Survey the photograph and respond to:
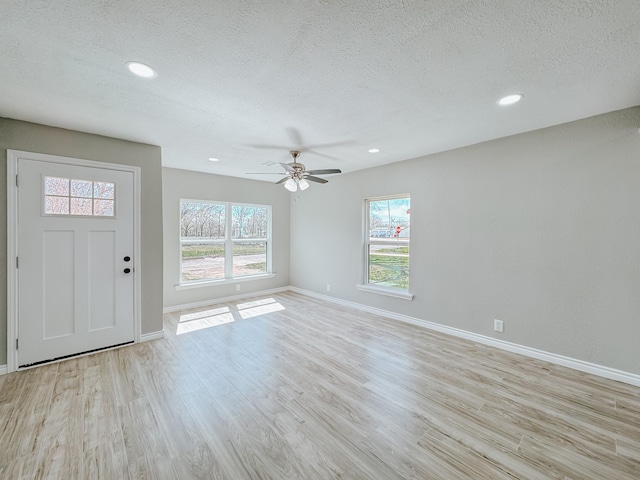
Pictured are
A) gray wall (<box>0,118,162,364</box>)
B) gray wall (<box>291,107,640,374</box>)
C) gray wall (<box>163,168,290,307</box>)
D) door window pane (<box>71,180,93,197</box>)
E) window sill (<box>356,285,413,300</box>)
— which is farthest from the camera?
gray wall (<box>163,168,290,307</box>)

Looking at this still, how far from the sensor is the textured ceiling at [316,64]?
141 centimetres

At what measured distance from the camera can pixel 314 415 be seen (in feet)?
6.72

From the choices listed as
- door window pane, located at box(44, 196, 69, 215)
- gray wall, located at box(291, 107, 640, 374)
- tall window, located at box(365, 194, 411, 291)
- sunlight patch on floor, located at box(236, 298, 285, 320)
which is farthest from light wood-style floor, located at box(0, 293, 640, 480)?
door window pane, located at box(44, 196, 69, 215)

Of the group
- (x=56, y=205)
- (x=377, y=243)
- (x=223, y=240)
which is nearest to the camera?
(x=56, y=205)

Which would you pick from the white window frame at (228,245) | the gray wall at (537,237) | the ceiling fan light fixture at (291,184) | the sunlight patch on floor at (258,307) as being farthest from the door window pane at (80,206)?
the gray wall at (537,237)

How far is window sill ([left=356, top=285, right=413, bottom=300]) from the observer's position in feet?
13.7

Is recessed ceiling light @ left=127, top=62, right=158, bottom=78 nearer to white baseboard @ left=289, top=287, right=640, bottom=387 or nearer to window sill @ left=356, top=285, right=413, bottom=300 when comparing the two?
window sill @ left=356, top=285, right=413, bottom=300

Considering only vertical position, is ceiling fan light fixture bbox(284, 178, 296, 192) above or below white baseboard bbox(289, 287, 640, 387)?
above

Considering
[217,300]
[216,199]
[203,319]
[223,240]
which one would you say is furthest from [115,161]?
[217,300]

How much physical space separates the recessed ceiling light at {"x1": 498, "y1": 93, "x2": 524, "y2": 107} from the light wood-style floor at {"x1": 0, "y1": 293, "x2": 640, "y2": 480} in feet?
8.26

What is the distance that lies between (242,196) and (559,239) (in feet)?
16.5

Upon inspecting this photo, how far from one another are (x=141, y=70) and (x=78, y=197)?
1.97 m

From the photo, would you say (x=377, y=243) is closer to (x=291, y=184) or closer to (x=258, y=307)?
(x=291, y=184)

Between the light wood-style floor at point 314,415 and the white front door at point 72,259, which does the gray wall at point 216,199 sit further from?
the light wood-style floor at point 314,415
